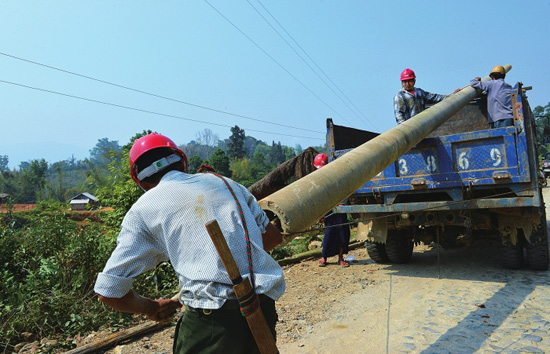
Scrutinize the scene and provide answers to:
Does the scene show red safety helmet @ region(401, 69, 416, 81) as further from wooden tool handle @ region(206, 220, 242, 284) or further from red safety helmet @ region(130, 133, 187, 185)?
wooden tool handle @ region(206, 220, 242, 284)

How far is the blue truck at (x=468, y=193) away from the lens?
16.0 feet

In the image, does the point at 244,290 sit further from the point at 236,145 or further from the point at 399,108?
the point at 236,145

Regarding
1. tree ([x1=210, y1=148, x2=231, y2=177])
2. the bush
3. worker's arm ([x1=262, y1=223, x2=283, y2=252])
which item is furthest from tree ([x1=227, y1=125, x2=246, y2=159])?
worker's arm ([x1=262, y1=223, x2=283, y2=252])

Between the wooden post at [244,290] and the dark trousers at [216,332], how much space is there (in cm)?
6

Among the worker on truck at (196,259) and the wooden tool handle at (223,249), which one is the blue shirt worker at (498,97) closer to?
the worker on truck at (196,259)

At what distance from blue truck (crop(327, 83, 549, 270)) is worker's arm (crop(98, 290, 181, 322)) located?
356 centimetres

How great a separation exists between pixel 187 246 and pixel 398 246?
17.5 ft

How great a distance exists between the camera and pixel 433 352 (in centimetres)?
344

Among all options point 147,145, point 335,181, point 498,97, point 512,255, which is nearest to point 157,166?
point 147,145

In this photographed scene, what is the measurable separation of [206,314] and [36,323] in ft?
12.4

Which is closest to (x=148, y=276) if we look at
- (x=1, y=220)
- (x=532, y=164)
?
(x=1, y=220)

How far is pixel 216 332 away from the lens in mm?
1706

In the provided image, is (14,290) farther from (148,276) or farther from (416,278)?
(416,278)

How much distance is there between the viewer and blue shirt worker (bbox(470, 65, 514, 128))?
19.6ft
